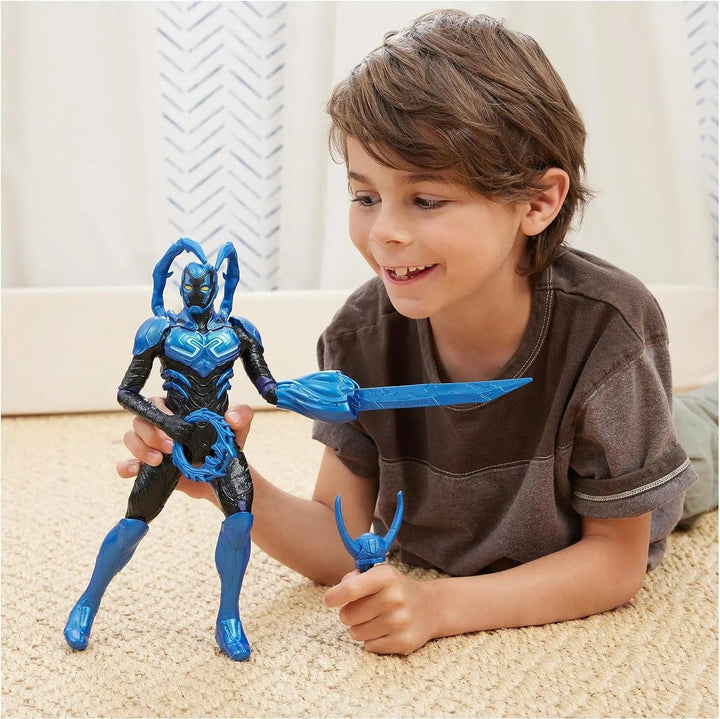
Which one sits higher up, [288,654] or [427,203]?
[427,203]

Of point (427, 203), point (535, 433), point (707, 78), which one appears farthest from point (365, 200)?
point (707, 78)

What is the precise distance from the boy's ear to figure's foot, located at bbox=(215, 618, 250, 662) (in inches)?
16.5

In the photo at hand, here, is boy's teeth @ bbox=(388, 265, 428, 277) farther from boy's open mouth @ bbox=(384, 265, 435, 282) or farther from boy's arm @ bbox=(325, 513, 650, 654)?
boy's arm @ bbox=(325, 513, 650, 654)

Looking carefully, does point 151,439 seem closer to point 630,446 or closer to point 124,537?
point 124,537

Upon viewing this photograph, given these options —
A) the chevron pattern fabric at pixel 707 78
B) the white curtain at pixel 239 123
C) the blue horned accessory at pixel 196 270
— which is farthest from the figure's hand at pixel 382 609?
the chevron pattern fabric at pixel 707 78

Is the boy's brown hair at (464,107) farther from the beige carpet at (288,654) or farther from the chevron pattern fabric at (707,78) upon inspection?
the chevron pattern fabric at (707,78)

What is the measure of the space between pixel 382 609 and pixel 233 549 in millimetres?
127

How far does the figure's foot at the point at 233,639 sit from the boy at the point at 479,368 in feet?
0.26

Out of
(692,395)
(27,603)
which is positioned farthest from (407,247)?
(692,395)

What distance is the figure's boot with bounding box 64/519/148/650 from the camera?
733mm

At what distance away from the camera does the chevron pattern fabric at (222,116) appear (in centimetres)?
168

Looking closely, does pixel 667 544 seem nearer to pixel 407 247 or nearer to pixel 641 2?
pixel 407 247

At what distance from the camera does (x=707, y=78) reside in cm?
187

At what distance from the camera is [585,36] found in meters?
1.76
